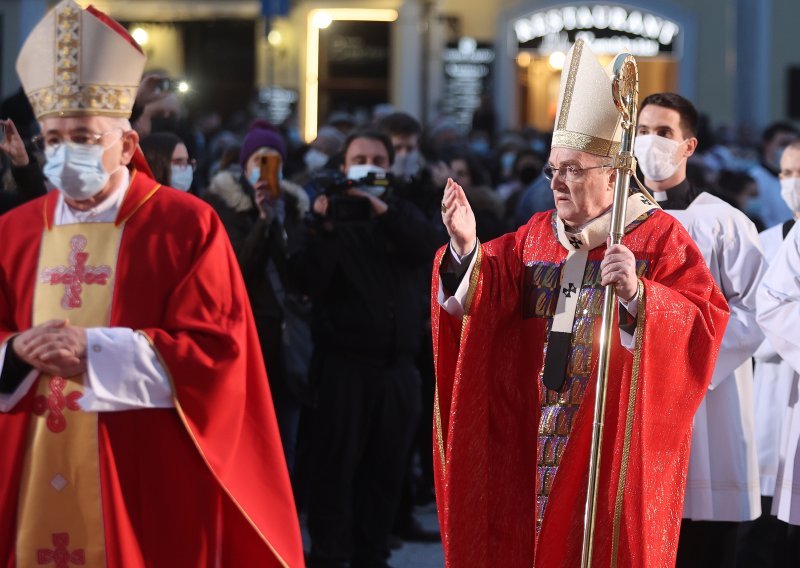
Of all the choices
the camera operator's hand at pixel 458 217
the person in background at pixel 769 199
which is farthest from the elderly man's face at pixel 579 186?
the person in background at pixel 769 199

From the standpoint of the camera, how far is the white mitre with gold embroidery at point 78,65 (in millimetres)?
4969

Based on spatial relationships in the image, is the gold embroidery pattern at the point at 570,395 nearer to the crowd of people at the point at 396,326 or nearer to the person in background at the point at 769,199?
the crowd of people at the point at 396,326

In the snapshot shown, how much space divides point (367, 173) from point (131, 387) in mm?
3025

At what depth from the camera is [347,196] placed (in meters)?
7.60

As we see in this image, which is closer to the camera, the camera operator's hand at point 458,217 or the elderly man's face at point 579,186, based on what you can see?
the camera operator's hand at point 458,217

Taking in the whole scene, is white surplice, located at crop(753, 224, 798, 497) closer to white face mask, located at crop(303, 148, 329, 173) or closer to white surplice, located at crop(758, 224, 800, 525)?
white surplice, located at crop(758, 224, 800, 525)

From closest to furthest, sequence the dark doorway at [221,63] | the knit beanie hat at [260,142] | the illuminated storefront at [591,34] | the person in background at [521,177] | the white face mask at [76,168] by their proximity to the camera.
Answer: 1. the white face mask at [76,168]
2. the knit beanie hat at [260,142]
3. the person in background at [521,177]
4. the dark doorway at [221,63]
5. the illuminated storefront at [591,34]

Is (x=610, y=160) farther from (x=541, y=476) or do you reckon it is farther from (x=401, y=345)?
(x=401, y=345)

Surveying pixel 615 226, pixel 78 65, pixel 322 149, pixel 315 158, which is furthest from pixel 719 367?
pixel 322 149

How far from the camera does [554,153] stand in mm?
5648

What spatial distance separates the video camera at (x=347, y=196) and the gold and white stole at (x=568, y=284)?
2032 mm

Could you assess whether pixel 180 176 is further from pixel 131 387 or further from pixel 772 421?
pixel 772 421

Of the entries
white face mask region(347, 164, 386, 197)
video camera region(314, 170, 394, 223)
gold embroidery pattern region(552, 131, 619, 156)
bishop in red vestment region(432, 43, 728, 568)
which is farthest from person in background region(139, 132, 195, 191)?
gold embroidery pattern region(552, 131, 619, 156)

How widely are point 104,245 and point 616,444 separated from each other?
1760 mm
